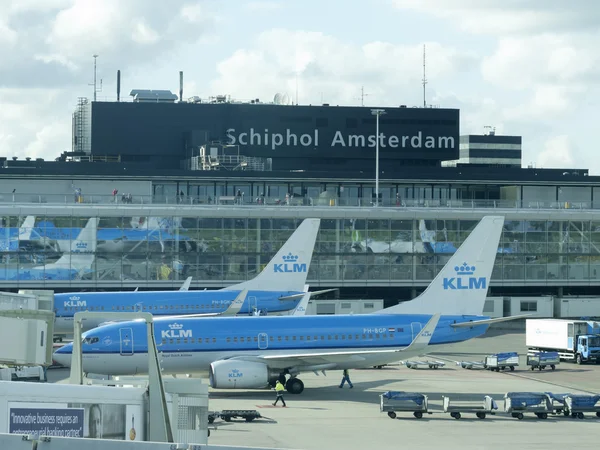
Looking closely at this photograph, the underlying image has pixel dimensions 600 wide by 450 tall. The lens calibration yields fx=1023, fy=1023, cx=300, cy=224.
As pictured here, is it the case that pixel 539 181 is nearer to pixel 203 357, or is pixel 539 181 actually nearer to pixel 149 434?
pixel 203 357

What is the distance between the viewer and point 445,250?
9906 centimetres

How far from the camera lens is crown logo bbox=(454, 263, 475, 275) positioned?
180 ft

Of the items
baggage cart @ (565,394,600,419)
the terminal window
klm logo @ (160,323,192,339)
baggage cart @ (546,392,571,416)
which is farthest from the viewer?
the terminal window

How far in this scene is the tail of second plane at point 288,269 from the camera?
73.8 m

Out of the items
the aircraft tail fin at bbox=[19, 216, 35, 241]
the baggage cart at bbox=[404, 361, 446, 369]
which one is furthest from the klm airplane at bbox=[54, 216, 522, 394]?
the aircraft tail fin at bbox=[19, 216, 35, 241]

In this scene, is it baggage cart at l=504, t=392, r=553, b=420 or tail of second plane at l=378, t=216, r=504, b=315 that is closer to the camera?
baggage cart at l=504, t=392, r=553, b=420

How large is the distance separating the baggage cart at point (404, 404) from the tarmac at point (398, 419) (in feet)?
1.17

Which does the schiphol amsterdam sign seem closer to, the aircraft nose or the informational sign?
the aircraft nose

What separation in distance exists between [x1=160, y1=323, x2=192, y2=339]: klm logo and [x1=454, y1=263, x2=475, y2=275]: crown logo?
14713 mm

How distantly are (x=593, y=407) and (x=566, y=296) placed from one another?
206 ft

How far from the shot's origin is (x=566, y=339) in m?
71.9

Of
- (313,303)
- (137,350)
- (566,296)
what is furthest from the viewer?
(566,296)

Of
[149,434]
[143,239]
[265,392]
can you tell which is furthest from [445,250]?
[149,434]

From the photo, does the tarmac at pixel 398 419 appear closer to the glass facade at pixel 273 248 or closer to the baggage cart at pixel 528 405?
the baggage cart at pixel 528 405
